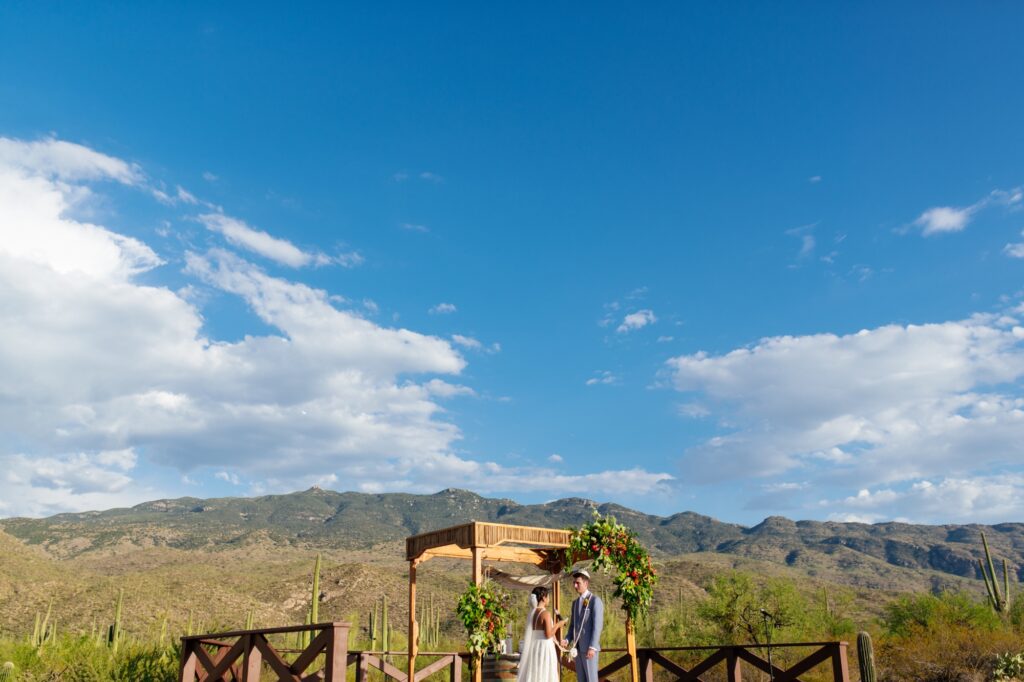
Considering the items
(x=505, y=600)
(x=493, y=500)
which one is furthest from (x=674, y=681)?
(x=493, y=500)

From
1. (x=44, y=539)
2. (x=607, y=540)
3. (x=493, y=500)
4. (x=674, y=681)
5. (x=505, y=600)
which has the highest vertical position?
(x=493, y=500)

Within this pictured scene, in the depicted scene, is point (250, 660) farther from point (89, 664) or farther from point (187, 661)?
point (89, 664)

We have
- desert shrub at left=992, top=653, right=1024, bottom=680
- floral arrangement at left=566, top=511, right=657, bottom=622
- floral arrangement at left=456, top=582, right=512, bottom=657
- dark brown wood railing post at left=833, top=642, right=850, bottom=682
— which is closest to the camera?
floral arrangement at left=566, top=511, right=657, bottom=622

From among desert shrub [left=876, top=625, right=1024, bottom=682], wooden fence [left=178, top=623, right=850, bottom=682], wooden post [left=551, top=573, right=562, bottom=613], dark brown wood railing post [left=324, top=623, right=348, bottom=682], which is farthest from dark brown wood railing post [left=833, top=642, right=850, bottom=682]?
desert shrub [left=876, top=625, right=1024, bottom=682]

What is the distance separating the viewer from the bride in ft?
35.2

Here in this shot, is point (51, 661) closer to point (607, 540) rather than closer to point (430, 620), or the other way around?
point (607, 540)

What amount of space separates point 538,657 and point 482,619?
1712 mm

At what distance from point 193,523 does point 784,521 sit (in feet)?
340

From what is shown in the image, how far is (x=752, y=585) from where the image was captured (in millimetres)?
35656

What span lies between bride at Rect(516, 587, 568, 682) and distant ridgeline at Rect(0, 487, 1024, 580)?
95711 millimetres

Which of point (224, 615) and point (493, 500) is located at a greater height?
point (493, 500)

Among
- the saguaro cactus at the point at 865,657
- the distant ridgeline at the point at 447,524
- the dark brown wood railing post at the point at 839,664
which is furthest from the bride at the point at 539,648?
the distant ridgeline at the point at 447,524

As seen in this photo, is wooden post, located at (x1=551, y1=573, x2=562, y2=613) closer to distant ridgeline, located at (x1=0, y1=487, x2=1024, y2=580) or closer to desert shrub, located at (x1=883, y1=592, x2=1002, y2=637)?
desert shrub, located at (x1=883, y1=592, x2=1002, y2=637)

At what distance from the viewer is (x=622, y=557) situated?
11680mm
